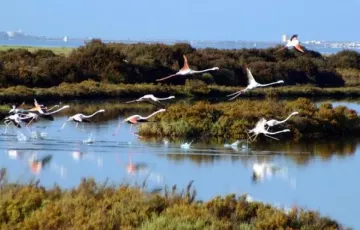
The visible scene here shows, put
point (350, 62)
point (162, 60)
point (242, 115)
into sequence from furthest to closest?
point (350, 62) < point (162, 60) < point (242, 115)

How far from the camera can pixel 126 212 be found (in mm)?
10602

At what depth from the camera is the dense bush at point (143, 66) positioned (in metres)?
44.8

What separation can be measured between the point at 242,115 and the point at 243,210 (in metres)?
17.4

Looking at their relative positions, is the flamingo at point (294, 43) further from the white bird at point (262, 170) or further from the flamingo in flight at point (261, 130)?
the flamingo in flight at point (261, 130)

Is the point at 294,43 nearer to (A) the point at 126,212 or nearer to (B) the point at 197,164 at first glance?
(A) the point at 126,212

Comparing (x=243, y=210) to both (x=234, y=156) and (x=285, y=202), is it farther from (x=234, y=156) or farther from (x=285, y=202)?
(x=234, y=156)

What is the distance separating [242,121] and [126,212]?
17.9 m

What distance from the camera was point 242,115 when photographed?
2880cm

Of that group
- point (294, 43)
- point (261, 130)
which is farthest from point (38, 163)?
point (294, 43)

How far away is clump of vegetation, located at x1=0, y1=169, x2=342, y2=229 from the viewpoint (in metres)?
10.1

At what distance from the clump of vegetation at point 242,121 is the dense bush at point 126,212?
591 inches

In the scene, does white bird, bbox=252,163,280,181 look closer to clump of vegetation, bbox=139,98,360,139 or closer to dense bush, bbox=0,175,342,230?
clump of vegetation, bbox=139,98,360,139

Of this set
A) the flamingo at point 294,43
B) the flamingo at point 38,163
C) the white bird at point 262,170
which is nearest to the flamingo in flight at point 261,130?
the white bird at point 262,170

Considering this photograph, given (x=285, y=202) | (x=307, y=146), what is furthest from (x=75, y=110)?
(x=285, y=202)
